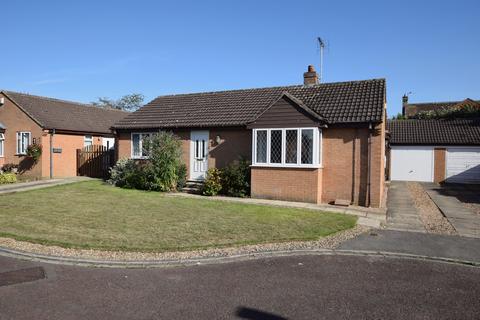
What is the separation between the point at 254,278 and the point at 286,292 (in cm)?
73

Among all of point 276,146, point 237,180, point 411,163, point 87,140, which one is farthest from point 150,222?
point 411,163

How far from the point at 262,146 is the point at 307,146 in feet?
6.07

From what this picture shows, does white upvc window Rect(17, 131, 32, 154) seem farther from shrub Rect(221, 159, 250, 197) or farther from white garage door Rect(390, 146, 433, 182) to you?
white garage door Rect(390, 146, 433, 182)

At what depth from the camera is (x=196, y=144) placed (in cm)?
1730

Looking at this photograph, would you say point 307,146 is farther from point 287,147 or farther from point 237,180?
point 237,180

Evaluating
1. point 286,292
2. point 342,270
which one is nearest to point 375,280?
point 342,270

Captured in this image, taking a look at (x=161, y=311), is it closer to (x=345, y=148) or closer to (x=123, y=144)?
(x=345, y=148)

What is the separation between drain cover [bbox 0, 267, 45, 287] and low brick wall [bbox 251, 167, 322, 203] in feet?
30.1

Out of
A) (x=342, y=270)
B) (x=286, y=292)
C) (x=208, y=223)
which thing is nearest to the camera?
(x=286, y=292)

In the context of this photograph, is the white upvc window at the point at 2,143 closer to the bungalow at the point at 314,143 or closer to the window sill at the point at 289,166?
the bungalow at the point at 314,143

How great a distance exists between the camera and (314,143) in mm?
13359

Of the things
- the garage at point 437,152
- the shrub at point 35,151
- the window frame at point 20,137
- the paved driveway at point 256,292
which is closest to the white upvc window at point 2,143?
the window frame at point 20,137

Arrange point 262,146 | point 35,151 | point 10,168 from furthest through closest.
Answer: point 10,168, point 35,151, point 262,146

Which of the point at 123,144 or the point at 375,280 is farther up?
the point at 123,144
